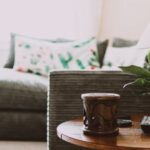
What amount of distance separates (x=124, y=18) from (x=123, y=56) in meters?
0.76

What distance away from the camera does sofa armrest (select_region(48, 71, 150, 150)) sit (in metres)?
1.52

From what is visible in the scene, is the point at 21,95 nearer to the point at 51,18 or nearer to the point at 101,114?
the point at 101,114

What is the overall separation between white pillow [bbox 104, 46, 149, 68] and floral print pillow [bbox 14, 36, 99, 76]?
0.11 m

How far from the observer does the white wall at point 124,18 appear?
3.03 meters

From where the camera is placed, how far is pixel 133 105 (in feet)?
5.05

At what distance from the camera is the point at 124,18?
3.10 meters

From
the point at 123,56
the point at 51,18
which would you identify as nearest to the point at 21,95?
the point at 123,56

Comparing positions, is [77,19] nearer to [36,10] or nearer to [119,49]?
[36,10]

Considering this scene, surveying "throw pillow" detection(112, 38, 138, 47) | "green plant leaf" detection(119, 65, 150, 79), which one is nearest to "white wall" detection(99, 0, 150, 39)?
"throw pillow" detection(112, 38, 138, 47)

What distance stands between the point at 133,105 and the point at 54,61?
114 cm

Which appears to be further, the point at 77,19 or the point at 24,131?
the point at 77,19

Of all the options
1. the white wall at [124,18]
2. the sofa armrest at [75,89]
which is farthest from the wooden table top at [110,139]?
the white wall at [124,18]

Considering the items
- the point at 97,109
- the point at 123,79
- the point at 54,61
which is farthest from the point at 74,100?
the point at 54,61

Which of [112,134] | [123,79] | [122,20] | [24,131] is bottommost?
[24,131]
